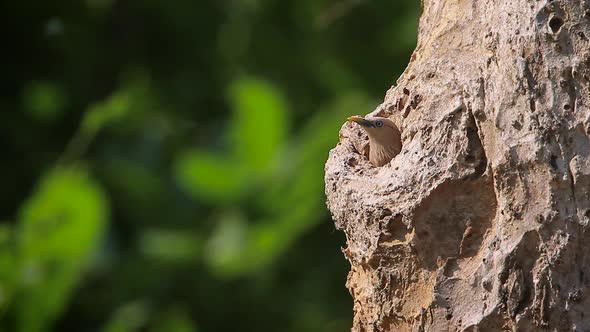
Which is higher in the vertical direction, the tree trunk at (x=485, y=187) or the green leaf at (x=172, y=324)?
the green leaf at (x=172, y=324)

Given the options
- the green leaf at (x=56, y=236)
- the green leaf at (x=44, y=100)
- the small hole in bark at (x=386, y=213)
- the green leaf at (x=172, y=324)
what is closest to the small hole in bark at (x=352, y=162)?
the small hole in bark at (x=386, y=213)

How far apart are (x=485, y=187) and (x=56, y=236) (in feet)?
12.2

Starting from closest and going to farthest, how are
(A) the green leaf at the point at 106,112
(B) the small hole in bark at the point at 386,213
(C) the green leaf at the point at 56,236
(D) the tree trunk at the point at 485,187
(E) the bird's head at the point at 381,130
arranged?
1. (D) the tree trunk at the point at 485,187
2. (B) the small hole in bark at the point at 386,213
3. (E) the bird's head at the point at 381,130
4. (C) the green leaf at the point at 56,236
5. (A) the green leaf at the point at 106,112

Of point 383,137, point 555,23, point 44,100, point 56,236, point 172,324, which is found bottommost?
point 555,23

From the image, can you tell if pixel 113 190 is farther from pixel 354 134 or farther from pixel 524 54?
pixel 524 54

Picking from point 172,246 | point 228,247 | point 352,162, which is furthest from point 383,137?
point 172,246

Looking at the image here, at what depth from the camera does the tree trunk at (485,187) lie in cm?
246

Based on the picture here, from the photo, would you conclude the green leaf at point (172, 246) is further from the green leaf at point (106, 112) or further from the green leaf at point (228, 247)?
the green leaf at point (106, 112)

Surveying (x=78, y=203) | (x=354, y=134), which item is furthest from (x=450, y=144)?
(x=78, y=203)

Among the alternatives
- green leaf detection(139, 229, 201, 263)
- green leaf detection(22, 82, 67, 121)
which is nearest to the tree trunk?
green leaf detection(139, 229, 201, 263)

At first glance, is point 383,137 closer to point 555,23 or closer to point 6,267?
point 555,23

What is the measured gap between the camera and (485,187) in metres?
2.59

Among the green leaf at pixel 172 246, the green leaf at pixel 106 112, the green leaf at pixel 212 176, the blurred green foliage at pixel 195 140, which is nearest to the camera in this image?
the green leaf at pixel 106 112

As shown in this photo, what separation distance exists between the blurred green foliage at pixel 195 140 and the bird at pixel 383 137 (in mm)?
2918
